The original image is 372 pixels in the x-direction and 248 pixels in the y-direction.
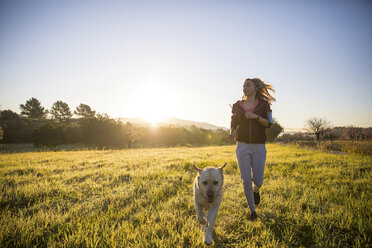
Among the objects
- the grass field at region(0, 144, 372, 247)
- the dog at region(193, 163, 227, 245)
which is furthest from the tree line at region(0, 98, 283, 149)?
the dog at region(193, 163, 227, 245)

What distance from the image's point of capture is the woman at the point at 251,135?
3570 mm

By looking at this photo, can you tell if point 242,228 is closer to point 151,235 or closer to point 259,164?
point 259,164

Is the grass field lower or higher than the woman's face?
lower

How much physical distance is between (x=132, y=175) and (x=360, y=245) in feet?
21.6

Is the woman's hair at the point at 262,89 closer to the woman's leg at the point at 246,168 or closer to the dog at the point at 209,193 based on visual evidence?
the woman's leg at the point at 246,168

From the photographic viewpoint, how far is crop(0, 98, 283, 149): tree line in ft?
123

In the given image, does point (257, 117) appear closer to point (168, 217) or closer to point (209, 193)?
point (209, 193)

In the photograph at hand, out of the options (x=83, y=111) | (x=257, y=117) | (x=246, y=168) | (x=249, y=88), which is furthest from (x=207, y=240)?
(x=83, y=111)

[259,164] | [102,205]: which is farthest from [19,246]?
[259,164]

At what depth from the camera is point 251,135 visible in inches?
145

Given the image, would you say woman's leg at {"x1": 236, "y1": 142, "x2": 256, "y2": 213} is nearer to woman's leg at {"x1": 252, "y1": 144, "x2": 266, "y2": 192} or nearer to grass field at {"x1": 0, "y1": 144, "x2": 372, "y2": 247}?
woman's leg at {"x1": 252, "y1": 144, "x2": 266, "y2": 192}

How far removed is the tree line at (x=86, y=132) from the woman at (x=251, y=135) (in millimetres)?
35035

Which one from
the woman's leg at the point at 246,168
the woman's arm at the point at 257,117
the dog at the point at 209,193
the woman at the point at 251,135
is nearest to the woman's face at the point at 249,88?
the woman at the point at 251,135

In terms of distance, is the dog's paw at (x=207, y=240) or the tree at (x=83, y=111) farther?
the tree at (x=83, y=111)
